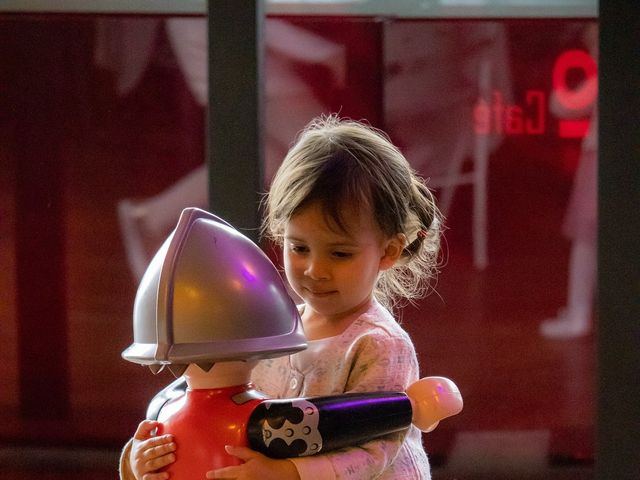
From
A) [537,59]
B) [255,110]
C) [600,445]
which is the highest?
[537,59]

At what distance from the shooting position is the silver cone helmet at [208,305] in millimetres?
881

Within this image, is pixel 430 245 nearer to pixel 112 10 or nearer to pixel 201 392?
pixel 201 392

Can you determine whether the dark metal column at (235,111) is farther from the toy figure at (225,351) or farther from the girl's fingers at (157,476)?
the girl's fingers at (157,476)

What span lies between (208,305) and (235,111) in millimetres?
584

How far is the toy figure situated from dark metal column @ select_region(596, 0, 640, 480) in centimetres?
56

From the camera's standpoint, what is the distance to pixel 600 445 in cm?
143

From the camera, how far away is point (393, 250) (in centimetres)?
112

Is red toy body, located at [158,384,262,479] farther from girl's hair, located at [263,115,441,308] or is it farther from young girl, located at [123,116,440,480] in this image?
girl's hair, located at [263,115,441,308]

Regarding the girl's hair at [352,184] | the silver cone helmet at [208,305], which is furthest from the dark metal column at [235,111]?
the silver cone helmet at [208,305]

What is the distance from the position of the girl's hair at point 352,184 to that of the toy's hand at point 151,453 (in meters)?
0.30

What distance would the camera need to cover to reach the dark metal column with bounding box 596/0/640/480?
1361mm

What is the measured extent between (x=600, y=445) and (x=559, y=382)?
1017 mm

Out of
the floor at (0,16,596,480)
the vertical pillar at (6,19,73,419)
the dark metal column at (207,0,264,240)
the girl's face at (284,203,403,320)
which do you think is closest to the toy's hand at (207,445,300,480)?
the girl's face at (284,203,403,320)

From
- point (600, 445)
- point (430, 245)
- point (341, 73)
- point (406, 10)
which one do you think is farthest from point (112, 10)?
point (600, 445)
